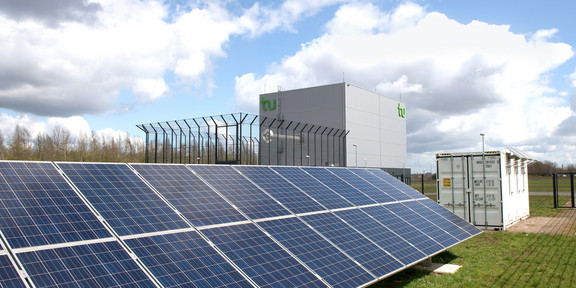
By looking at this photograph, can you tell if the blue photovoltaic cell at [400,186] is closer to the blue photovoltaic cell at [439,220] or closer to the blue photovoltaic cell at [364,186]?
the blue photovoltaic cell at [439,220]

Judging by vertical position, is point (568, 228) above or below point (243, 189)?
below

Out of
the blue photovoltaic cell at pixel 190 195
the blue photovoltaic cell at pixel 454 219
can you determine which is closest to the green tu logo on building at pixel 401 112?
the blue photovoltaic cell at pixel 454 219

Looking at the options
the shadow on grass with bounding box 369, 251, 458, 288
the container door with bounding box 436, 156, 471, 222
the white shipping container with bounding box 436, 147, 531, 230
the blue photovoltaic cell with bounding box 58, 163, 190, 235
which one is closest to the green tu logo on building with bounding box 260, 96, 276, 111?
the white shipping container with bounding box 436, 147, 531, 230

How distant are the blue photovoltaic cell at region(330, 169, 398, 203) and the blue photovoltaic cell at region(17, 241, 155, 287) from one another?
10.1 m

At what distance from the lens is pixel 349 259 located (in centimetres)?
934

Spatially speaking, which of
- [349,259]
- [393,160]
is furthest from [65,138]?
[349,259]

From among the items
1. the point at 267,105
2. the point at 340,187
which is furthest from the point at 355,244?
the point at 267,105

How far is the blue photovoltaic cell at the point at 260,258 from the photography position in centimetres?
757

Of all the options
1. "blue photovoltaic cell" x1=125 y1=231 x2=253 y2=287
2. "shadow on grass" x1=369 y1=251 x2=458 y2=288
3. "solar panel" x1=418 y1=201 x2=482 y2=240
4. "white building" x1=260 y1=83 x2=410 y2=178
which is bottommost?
"shadow on grass" x1=369 y1=251 x2=458 y2=288

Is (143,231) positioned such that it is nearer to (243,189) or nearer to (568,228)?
Answer: (243,189)

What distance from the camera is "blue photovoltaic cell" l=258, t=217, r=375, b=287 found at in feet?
27.5

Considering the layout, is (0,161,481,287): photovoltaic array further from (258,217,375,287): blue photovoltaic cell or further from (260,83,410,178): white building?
(260,83,410,178): white building

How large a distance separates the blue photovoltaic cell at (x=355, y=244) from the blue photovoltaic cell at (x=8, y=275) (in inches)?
259

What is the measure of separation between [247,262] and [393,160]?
47.5 meters
